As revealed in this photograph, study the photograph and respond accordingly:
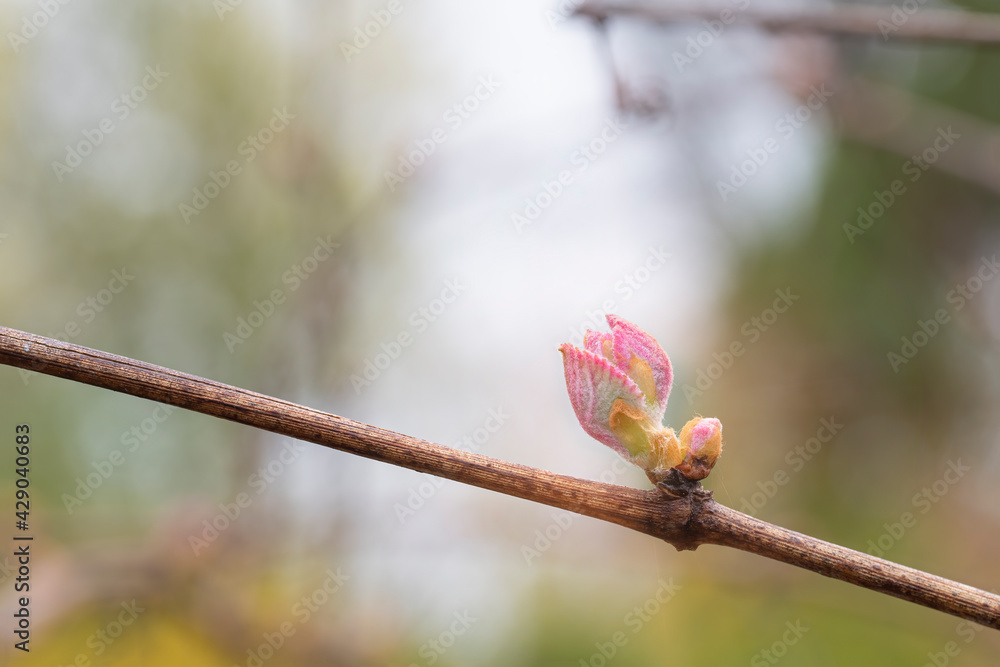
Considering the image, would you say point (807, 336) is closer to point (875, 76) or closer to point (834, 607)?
point (875, 76)
